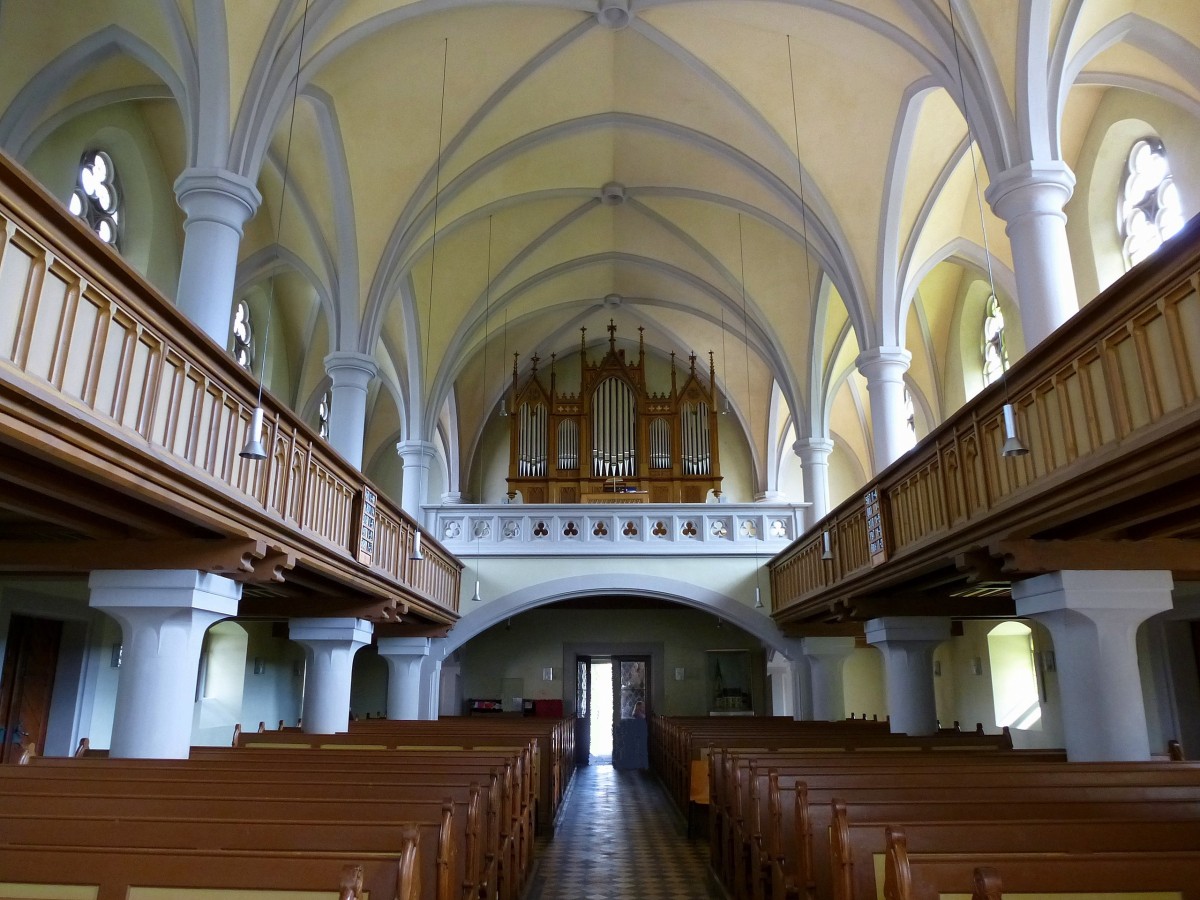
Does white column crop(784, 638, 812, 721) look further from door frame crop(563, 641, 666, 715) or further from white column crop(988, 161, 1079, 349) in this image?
white column crop(988, 161, 1079, 349)

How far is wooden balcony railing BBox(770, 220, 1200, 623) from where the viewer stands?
4531 mm

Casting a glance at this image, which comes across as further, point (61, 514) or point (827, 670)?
point (827, 670)

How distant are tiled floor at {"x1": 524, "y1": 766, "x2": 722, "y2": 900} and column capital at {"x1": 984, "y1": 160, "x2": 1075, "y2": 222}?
672cm

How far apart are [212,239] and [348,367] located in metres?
4.45

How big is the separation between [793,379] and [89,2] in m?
12.4

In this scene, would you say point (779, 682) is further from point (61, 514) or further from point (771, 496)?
point (61, 514)

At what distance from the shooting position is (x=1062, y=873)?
2975 millimetres

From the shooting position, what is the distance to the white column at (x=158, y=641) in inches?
261

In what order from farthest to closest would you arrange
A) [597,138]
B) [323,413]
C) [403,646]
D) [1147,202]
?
1. [323,413]
2. [403,646]
3. [597,138]
4. [1147,202]

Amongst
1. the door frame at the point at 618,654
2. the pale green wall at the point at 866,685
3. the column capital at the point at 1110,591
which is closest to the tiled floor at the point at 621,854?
the column capital at the point at 1110,591

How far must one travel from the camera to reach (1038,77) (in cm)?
831

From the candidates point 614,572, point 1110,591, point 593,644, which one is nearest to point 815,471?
point 614,572

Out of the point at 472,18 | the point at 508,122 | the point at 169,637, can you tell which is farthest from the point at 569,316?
the point at 169,637

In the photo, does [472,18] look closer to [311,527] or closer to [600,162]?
[600,162]
